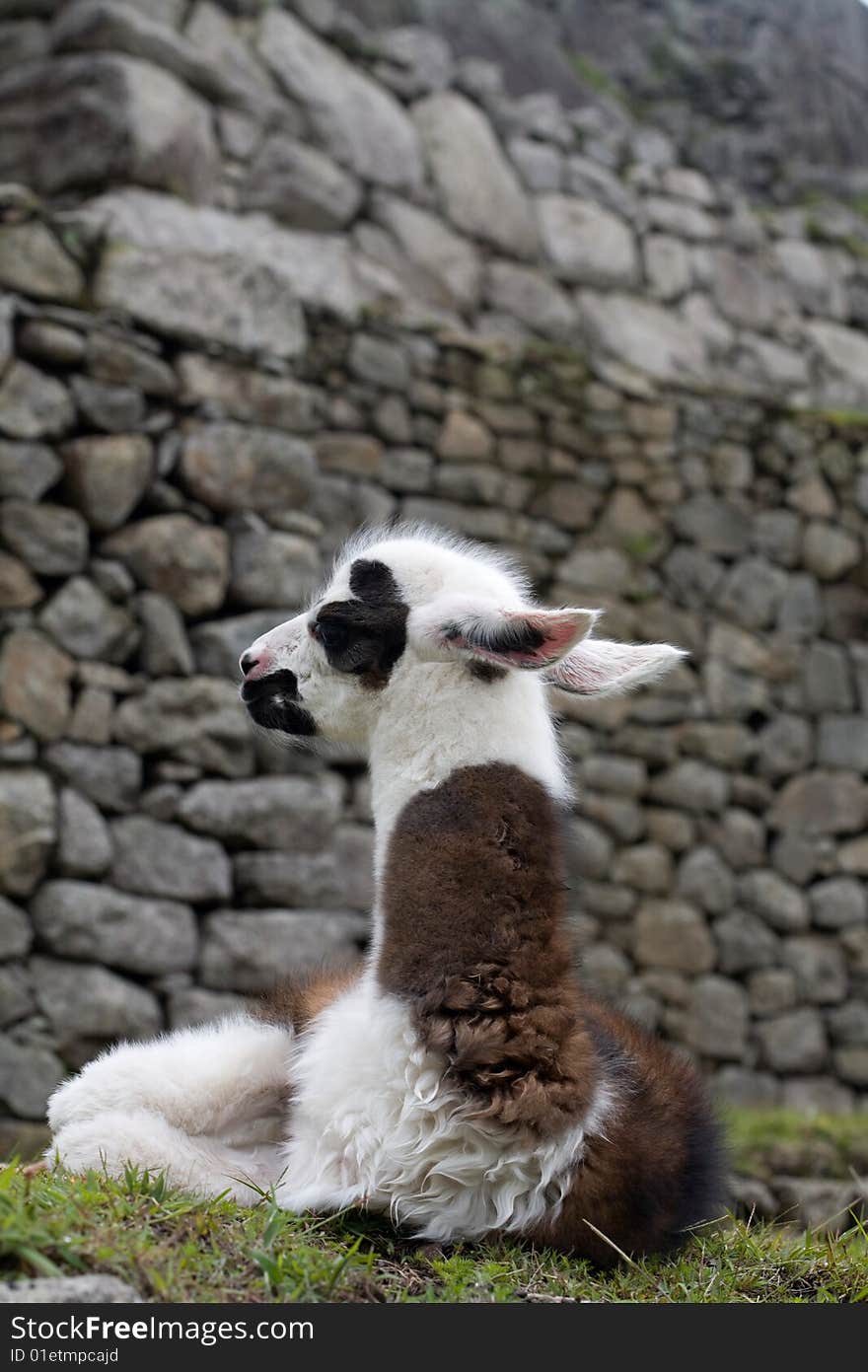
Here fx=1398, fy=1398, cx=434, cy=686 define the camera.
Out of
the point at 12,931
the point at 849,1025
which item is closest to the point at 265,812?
the point at 12,931

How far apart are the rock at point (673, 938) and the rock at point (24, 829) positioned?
11.3 ft

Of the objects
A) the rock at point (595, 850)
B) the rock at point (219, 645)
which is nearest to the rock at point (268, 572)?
the rock at point (219, 645)

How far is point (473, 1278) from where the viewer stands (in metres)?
2.12

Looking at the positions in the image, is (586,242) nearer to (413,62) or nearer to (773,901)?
(413,62)

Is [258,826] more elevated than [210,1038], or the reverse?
[210,1038]

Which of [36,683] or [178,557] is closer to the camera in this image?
[36,683]

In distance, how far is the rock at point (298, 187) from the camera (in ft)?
21.9

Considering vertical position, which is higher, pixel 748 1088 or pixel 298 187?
pixel 298 187

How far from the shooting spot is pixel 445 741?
2.42 meters

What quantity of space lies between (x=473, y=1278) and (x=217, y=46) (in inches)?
242

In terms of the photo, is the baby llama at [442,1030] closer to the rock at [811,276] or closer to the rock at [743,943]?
the rock at [743,943]

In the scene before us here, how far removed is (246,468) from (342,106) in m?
2.55

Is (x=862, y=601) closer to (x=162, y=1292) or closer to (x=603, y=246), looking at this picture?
(x=603, y=246)

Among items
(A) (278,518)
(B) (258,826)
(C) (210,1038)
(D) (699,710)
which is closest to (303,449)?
(A) (278,518)
